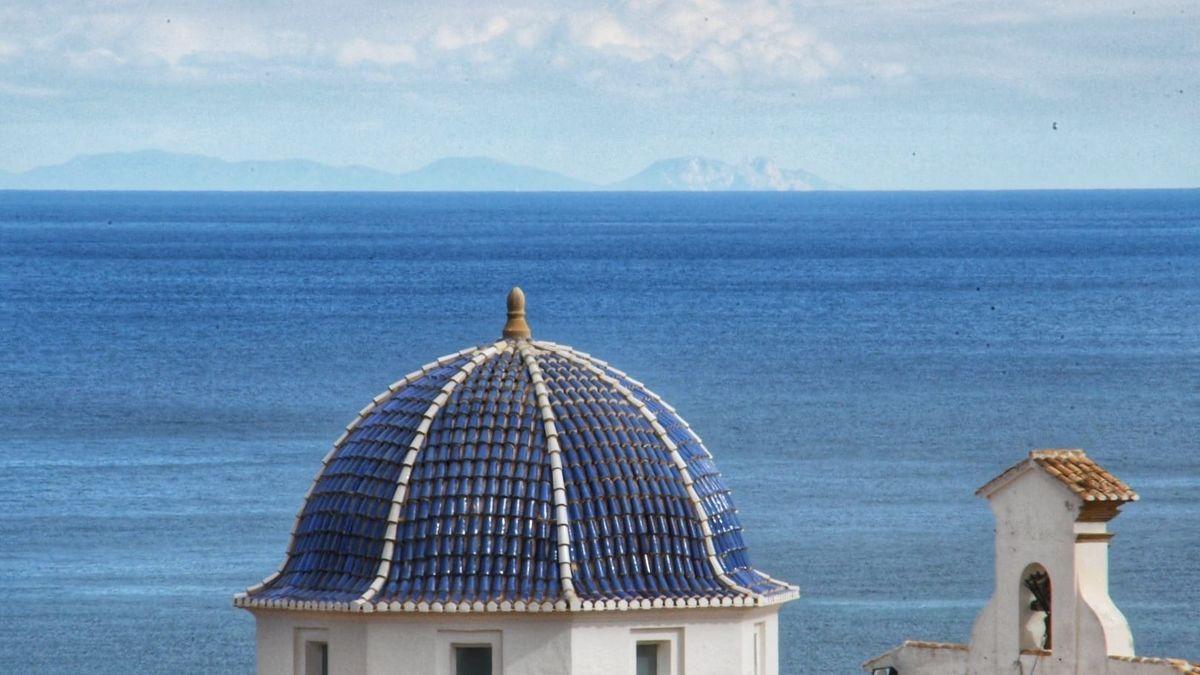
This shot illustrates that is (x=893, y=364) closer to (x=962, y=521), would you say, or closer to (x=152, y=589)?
(x=962, y=521)

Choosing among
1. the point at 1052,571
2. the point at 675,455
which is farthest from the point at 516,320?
the point at 1052,571

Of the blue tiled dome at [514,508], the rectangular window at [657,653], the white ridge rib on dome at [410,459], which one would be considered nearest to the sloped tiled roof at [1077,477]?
the blue tiled dome at [514,508]

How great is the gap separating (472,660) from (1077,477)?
238 inches

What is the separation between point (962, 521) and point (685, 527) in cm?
6222

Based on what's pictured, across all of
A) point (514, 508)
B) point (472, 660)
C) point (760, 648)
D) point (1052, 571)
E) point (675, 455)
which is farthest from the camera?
point (675, 455)

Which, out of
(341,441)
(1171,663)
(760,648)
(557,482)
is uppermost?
(341,441)

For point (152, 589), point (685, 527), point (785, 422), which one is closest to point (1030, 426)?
point (785, 422)

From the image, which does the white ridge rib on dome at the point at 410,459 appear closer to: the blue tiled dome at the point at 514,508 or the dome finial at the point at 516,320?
the blue tiled dome at the point at 514,508

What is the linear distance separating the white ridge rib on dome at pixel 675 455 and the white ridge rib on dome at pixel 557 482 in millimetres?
570

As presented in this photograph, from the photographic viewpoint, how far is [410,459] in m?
32.9

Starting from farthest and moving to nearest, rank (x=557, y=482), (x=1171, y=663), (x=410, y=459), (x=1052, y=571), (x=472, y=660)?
(x=410, y=459), (x=557, y=482), (x=472, y=660), (x=1052, y=571), (x=1171, y=663)

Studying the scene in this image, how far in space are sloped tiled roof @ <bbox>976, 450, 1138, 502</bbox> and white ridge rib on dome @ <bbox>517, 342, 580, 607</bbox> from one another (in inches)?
161

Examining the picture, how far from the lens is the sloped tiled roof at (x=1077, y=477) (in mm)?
31391

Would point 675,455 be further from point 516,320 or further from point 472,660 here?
point 472,660
